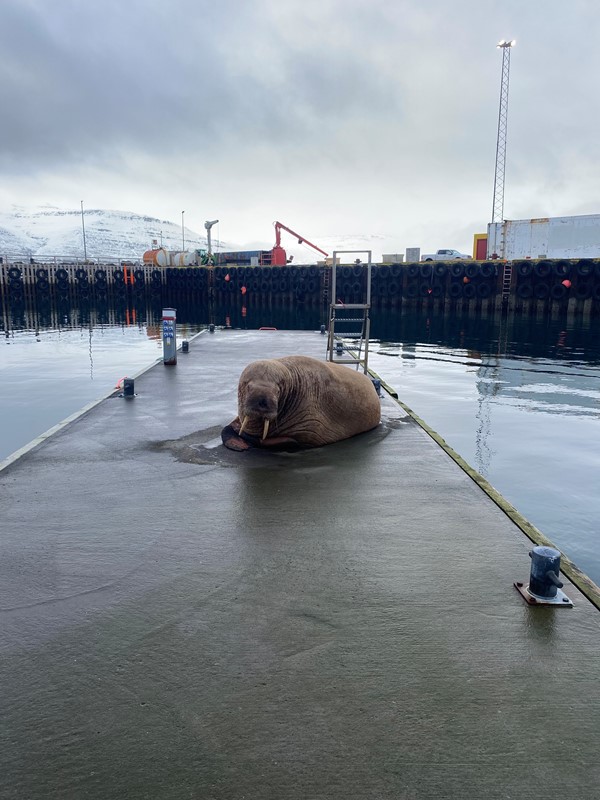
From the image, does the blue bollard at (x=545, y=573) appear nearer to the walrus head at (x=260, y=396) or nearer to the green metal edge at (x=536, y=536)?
the green metal edge at (x=536, y=536)

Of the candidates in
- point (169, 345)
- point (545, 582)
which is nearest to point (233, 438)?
point (545, 582)

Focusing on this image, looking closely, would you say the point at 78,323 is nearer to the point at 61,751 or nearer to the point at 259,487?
the point at 259,487

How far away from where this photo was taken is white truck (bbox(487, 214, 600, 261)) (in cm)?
4744

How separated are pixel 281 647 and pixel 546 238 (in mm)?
52498

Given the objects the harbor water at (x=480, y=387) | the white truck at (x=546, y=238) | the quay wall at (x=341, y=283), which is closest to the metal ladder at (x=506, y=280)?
the quay wall at (x=341, y=283)

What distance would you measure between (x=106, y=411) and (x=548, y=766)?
8.31 meters

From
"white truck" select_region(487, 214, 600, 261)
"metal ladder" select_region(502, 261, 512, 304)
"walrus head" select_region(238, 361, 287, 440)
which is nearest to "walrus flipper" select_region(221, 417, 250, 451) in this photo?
"walrus head" select_region(238, 361, 287, 440)

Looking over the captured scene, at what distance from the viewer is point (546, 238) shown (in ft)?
161

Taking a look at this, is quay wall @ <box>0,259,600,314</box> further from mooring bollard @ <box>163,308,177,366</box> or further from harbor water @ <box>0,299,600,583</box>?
mooring bollard @ <box>163,308,177,366</box>

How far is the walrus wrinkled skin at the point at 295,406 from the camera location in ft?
23.4

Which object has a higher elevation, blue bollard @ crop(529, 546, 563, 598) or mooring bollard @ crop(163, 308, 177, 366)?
mooring bollard @ crop(163, 308, 177, 366)

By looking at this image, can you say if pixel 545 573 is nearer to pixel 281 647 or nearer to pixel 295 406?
pixel 281 647

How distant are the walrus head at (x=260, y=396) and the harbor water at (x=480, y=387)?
1.64m

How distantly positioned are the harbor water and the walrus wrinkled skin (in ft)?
5.40
